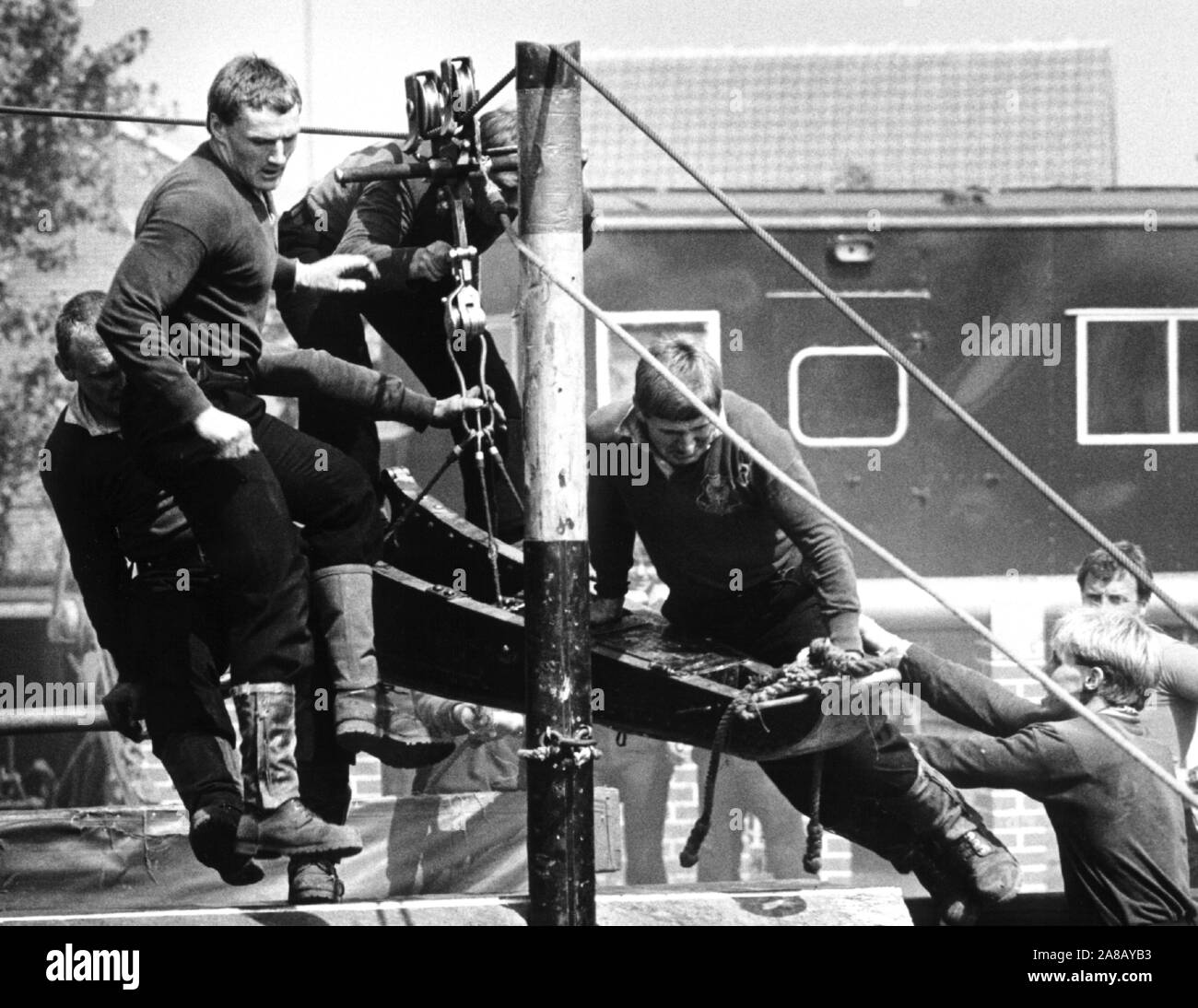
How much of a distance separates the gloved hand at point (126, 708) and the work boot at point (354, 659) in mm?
562

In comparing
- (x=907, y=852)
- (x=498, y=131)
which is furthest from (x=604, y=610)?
(x=498, y=131)

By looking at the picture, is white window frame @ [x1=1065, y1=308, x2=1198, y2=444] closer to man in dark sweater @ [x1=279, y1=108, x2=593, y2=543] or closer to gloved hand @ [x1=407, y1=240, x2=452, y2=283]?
man in dark sweater @ [x1=279, y1=108, x2=593, y2=543]

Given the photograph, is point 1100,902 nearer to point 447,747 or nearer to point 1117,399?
point 447,747

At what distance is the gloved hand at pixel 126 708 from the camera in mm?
5598

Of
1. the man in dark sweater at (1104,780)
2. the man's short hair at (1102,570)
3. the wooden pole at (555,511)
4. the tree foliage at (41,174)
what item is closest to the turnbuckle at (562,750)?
the wooden pole at (555,511)

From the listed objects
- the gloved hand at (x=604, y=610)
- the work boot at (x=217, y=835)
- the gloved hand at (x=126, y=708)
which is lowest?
the work boot at (x=217, y=835)

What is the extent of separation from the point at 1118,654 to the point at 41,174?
24.1ft

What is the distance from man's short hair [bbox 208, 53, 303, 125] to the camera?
4.98m

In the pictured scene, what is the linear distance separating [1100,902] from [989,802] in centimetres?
253

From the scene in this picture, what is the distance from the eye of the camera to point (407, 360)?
606cm

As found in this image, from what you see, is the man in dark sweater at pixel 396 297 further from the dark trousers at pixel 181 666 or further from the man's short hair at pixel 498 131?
the dark trousers at pixel 181 666

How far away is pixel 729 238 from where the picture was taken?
27.8 ft

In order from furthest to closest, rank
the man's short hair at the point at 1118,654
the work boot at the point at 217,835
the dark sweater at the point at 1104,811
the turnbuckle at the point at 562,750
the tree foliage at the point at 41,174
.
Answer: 1. the tree foliage at the point at 41,174
2. the dark sweater at the point at 1104,811
3. the man's short hair at the point at 1118,654
4. the work boot at the point at 217,835
5. the turnbuckle at the point at 562,750
